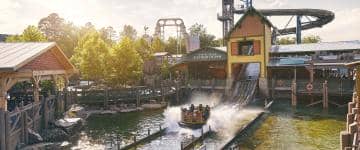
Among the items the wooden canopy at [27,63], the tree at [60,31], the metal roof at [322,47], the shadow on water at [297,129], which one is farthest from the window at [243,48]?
the tree at [60,31]

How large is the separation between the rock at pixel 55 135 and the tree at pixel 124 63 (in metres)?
18.4

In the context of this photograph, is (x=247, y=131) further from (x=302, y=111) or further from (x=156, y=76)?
(x=156, y=76)

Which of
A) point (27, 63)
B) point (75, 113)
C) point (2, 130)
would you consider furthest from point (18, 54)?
point (75, 113)

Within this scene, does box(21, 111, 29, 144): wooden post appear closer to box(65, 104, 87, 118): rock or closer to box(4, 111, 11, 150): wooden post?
box(4, 111, 11, 150): wooden post

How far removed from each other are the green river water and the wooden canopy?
224 inches

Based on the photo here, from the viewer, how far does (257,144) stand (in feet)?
76.2

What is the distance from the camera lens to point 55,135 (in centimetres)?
2425

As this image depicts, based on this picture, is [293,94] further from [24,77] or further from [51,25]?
[51,25]

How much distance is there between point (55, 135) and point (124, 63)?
781 inches

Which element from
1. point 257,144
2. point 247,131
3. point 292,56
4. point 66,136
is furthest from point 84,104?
point 292,56

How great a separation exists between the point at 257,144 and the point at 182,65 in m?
28.2

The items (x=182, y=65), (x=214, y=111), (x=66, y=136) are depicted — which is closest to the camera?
(x=66, y=136)

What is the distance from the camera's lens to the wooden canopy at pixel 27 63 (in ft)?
60.7

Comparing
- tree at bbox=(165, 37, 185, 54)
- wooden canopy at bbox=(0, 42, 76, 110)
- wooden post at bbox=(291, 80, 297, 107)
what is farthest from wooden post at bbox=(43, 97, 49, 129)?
tree at bbox=(165, 37, 185, 54)
